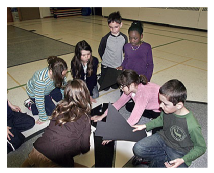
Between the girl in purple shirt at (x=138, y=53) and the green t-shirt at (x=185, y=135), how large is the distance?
0.97 meters

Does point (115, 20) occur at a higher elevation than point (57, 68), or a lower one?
higher

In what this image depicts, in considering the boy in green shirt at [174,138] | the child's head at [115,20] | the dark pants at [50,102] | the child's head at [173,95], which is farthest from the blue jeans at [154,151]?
the child's head at [115,20]

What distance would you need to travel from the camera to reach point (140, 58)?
2176mm

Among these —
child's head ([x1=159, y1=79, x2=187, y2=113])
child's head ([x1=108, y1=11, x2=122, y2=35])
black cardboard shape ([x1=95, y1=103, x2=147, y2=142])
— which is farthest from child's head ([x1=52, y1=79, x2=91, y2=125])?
child's head ([x1=108, y1=11, x2=122, y2=35])

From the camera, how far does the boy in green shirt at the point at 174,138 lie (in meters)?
1.18

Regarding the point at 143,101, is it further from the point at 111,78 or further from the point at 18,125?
the point at 18,125

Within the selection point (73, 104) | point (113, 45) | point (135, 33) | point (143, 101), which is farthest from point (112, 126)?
point (113, 45)

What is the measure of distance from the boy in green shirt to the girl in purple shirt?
940 mm

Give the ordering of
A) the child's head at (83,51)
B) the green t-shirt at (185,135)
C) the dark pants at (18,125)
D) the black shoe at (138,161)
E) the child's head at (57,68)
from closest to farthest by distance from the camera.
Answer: the green t-shirt at (185,135), the black shoe at (138,161), the dark pants at (18,125), the child's head at (57,68), the child's head at (83,51)

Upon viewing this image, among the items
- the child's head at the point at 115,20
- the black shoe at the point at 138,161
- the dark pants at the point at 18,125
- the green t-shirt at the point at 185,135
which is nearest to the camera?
the green t-shirt at the point at 185,135

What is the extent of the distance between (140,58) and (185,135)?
1181 millimetres

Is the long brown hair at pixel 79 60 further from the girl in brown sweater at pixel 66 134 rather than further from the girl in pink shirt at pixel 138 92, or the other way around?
the girl in brown sweater at pixel 66 134
